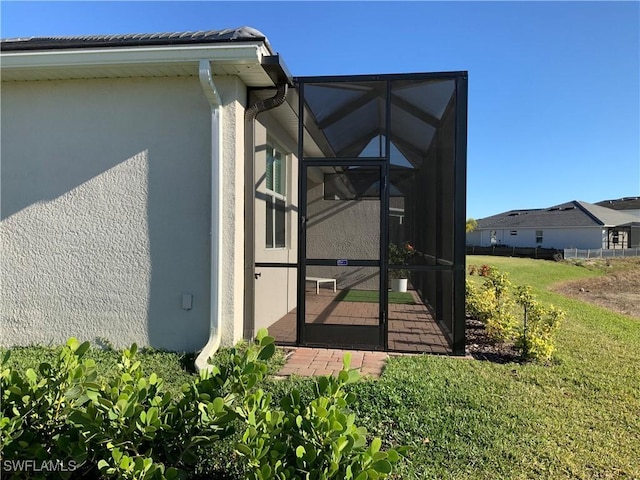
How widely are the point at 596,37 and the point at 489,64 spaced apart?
2643 millimetres

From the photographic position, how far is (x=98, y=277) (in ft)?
16.4

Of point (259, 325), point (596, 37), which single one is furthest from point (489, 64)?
point (259, 325)

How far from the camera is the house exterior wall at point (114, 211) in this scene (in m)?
4.84

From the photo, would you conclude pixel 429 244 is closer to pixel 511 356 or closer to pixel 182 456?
pixel 511 356

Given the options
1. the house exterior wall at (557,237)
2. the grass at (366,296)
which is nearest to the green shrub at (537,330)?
the grass at (366,296)

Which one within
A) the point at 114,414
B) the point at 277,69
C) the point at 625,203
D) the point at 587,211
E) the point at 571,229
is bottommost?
the point at 114,414

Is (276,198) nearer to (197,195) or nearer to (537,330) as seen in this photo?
(197,195)

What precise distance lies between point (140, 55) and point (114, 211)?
6.21ft

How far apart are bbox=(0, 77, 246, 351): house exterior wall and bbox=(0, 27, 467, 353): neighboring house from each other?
2 cm

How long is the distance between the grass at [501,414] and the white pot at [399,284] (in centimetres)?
90

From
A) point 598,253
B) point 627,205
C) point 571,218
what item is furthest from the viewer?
point 627,205

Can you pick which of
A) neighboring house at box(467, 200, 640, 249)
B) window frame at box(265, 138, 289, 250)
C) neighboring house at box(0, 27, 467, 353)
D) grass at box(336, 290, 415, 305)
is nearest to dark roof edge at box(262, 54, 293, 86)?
neighboring house at box(0, 27, 467, 353)

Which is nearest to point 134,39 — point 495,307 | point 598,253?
point 495,307

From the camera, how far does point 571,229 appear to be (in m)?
36.5
